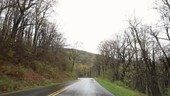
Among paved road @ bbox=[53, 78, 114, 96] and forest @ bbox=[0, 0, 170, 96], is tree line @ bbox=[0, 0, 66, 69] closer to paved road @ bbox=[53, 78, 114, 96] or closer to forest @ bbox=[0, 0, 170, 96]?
forest @ bbox=[0, 0, 170, 96]

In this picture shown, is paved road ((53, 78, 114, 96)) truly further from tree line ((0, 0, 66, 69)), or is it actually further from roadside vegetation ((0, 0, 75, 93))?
tree line ((0, 0, 66, 69))

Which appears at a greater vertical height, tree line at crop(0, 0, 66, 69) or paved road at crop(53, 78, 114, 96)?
tree line at crop(0, 0, 66, 69)

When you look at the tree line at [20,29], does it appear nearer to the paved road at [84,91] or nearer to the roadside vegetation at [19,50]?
the roadside vegetation at [19,50]

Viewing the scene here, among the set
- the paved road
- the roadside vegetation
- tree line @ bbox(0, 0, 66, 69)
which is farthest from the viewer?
tree line @ bbox(0, 0, 66, 69)

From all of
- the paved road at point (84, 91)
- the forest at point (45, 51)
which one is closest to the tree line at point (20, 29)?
the forest at point (45, 51)

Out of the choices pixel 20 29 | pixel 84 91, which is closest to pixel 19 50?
pixel 20 29

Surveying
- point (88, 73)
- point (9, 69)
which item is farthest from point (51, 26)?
point (88, 73)

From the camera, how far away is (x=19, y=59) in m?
36.6

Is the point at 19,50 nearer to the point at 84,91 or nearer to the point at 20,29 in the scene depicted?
the point at 20,29

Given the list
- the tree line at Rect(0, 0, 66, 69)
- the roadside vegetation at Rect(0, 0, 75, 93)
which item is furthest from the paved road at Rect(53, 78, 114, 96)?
the tree line at Rect(0, 0, 66, 69)

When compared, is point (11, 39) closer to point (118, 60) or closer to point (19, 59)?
point (19, 59)

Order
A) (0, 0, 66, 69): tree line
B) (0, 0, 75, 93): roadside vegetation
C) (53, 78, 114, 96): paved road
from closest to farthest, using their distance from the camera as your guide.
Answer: (53, 78, 114, 96): paved road
(0, 0, 75, 93): roadside vegetation
(0, 0, 66, 69): tree line

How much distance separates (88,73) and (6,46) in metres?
124

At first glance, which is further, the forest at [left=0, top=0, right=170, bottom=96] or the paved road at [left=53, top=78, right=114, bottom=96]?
the forest at [left=0, top=0, right=170, bottom=96]
